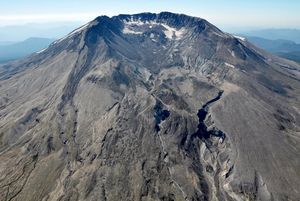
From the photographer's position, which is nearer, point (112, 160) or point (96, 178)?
point (96, 178)

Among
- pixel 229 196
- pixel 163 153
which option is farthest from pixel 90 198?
pixel 229 196

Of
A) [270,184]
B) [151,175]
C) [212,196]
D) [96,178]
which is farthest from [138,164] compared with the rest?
[270,184]

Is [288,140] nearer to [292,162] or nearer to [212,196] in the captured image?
[292,162]

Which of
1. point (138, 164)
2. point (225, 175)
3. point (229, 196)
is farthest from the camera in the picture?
point (138, 164)

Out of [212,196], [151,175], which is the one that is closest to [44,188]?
[151,175]

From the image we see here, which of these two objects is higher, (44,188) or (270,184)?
(270,184)

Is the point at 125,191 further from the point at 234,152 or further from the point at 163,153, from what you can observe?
the point at 234,152

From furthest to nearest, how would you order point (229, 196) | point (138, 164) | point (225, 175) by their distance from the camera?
point (138, 164) < point (225, 175) < point (229, 196)

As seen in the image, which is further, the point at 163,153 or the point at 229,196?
the point at 163,153
